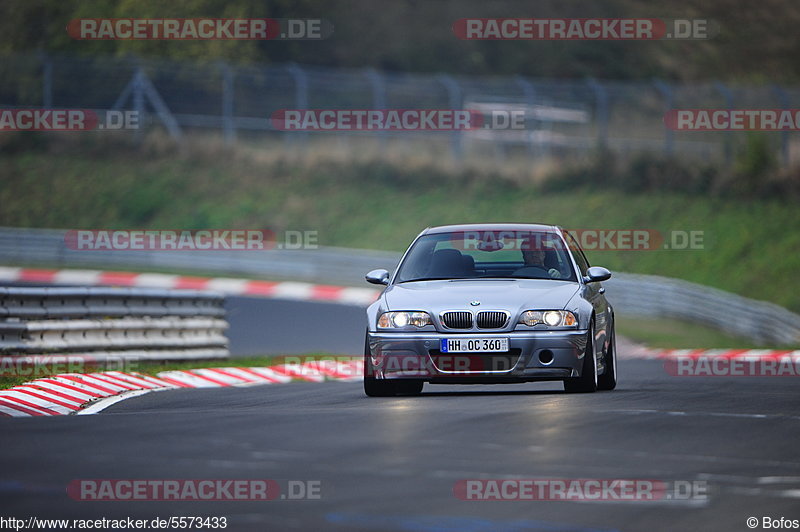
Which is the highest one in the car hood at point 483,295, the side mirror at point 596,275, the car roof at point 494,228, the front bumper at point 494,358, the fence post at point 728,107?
the fence post at point 728,107

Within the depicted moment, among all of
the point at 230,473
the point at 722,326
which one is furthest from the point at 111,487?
the point at 722,326

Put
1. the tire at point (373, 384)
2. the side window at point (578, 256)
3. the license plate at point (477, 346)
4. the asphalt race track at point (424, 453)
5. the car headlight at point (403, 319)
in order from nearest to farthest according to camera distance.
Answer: the asphalt race track at point (424, 453) < the license plate at point (477, 346) < the car headlight at point (403, 319) < the tire at point (373, 384) < the side window at point (578, 256)

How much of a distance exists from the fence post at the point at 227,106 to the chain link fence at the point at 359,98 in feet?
0.14

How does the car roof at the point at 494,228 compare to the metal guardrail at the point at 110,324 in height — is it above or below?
above

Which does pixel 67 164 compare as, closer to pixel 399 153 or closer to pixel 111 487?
pixel 399 153

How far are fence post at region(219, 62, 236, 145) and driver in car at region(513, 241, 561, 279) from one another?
1171 inches

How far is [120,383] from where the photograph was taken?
1530cm

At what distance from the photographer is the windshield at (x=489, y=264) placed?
1374 centimetres

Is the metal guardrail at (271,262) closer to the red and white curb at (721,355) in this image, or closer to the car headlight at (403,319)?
the red and white curb at (721,355)

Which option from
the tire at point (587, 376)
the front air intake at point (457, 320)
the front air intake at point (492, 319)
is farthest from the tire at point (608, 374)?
the front air intake at point (457, 320)

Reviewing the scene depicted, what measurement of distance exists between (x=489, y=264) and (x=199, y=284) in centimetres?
2281

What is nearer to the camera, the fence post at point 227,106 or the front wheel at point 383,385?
the front wheel at point 383,385

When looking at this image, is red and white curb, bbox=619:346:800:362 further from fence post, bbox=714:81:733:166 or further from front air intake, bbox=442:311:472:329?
fence post, bbox=714:81:733:166

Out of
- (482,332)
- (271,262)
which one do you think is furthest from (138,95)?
(482,332)
